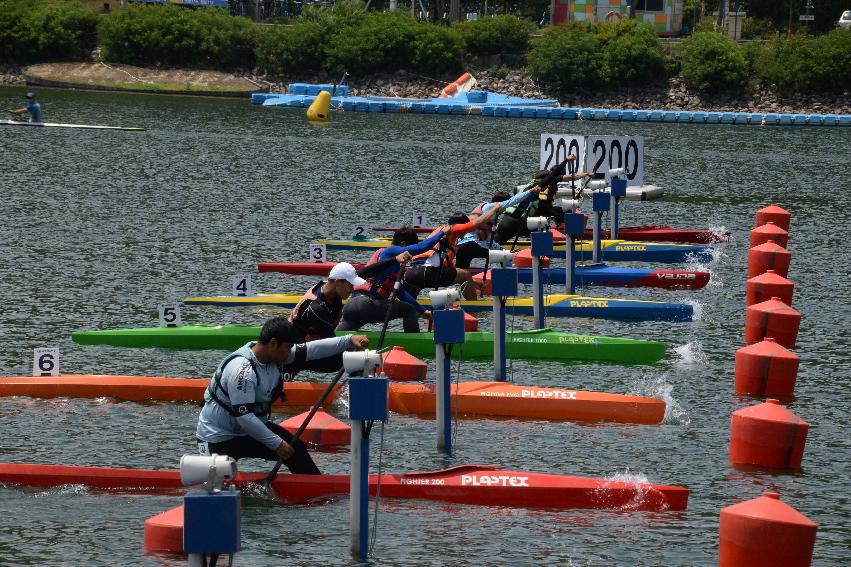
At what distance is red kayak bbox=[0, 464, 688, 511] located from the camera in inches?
479

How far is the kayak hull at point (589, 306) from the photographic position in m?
21.8

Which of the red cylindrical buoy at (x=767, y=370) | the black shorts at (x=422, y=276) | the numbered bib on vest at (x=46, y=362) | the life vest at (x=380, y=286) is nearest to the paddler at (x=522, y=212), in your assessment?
the black shorts at (x=422, y=276)

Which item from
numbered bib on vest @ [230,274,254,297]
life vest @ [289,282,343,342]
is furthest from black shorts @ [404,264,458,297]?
life vest @ [289,282,343,342]

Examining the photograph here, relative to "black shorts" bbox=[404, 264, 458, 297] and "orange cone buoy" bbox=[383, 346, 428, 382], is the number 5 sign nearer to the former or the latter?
"black shorts" bbox=[404, 264, 458, 297]

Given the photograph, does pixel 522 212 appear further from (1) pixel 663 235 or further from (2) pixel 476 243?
(1) pixel 663 235

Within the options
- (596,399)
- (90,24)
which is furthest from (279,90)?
(596,399)

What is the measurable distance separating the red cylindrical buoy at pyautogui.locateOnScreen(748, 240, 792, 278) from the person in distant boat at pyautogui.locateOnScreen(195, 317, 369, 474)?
545 inches

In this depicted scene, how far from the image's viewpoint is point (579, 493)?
1233cm

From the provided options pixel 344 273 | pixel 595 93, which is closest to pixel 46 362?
pixel 344 273

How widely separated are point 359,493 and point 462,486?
2092 mm

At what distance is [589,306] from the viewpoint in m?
21.9

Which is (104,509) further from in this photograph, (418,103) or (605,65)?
(605,65)

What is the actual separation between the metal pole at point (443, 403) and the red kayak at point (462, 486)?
1197 millimetres

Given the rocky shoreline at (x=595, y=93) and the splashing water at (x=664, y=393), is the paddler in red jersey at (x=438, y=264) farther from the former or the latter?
the rocky shoreline at (x=595, y=93)
